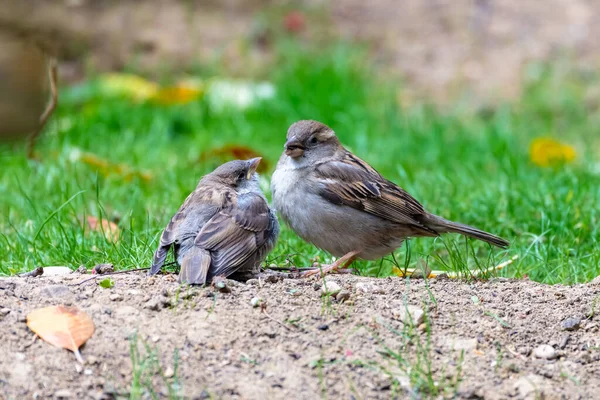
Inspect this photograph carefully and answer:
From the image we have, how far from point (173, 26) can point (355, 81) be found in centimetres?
240

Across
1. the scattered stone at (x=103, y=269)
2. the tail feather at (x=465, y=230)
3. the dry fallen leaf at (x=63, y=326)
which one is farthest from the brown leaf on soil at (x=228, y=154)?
the dry fallen leaf at (x=63, y=326)

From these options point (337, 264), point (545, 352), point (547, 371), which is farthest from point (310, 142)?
point (547, 371)

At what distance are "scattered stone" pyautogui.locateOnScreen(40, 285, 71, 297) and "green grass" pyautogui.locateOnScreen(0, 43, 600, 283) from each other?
32.2 inches

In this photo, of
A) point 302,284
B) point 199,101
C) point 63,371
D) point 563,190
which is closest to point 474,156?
point 563,190

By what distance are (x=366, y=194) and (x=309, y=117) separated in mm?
3972

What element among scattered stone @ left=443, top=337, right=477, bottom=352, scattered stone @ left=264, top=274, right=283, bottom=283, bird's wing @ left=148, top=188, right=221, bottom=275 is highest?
bird's wing @ left=148, top=188, right=221, bottom=275

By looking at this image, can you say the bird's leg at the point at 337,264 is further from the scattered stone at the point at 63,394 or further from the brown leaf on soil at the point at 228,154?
the brown leaf on soil at the point at 228,154

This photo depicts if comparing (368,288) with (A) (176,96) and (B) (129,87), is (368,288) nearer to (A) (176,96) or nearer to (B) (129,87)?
(A) (176,96)

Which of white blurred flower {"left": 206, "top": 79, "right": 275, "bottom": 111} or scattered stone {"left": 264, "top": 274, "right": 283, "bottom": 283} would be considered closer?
scattered stone {"left": 264, "top": 274, "right": 283, "bottom": 283}

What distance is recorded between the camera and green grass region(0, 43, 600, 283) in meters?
5.46

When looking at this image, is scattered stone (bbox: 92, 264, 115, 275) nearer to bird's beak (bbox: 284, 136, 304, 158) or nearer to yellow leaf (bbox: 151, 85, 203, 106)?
bird's beak (bbox: 284, 136, 304, 158)

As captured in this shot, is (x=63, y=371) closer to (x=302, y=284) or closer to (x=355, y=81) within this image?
(x=302, y=284)

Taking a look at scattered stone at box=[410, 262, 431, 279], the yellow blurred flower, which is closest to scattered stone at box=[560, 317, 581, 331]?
scattered stone at box=[410, 262, 431, 279]

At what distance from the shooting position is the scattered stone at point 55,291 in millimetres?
4090
